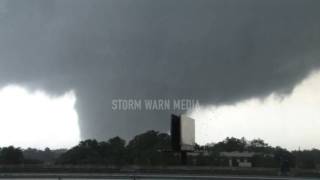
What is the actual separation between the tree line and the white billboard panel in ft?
12.6

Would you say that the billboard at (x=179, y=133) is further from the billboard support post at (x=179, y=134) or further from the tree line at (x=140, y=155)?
the tree line at (x=140, y=155)

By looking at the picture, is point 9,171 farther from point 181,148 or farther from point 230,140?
point 230,140

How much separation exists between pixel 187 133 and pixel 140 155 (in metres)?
33.4

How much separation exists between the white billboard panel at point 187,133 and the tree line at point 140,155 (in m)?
3.84

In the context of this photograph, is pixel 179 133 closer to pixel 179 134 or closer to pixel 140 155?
pixel 179 134

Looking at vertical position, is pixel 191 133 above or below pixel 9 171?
above

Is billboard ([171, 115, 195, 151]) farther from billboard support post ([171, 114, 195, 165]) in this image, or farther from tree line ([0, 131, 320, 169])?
tree line ([0, 131, 320, 169])

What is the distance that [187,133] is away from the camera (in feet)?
245

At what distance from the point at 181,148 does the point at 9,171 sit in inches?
824

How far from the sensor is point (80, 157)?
357 feet

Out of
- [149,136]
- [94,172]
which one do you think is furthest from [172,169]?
[149,136]

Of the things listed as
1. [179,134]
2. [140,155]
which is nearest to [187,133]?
[179,134]

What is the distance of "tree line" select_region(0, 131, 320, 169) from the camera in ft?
313

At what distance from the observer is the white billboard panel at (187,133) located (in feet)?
236
